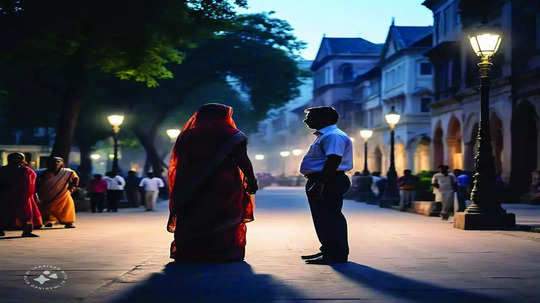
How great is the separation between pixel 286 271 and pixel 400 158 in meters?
58.2

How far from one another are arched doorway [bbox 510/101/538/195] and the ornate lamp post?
62.4 feet

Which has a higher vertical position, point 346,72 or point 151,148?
point 346,72

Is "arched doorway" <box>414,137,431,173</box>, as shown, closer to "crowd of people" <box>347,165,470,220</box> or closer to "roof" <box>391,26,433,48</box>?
"roof" <box>391,26,433,48</box>

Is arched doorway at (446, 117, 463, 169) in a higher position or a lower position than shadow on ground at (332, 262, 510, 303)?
higher

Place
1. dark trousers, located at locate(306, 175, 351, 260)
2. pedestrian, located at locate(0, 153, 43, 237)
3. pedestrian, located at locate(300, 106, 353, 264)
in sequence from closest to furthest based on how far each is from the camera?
pedestrian, located at locate(300, 106, 353, 264) → dark trousers, located at locate(306, 175, 351, 260) → pedestrian, located at locate(0, 153, 43, 237)

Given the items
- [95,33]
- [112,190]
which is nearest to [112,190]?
[112,190]

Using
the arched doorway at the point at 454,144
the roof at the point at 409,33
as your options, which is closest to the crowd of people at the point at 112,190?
the arched doorway at the point at 454,144

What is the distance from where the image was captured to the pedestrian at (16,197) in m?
14.9

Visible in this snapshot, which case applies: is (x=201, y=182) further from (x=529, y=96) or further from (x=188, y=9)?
(x=529, y=96)

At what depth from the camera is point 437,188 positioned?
22.9 metres

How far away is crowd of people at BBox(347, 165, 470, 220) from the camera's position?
22.0 meters

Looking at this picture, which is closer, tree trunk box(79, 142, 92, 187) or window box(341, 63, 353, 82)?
tree trunk box(79, 142, 92, 187)

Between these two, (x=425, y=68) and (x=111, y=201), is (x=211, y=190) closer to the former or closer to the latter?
(x=111, y=201)

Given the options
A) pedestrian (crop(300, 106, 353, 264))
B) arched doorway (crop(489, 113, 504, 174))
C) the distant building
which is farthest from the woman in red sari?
arched doorway (crop(489, 113, 504, 174))
